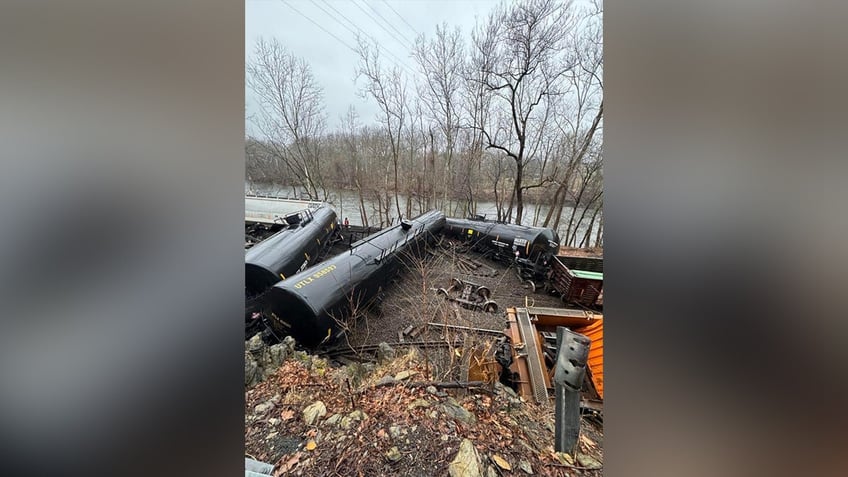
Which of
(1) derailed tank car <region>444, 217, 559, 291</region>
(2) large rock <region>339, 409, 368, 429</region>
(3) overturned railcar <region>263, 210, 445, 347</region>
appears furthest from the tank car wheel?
(2) large rock <region>339, 409, 368, 429</region>

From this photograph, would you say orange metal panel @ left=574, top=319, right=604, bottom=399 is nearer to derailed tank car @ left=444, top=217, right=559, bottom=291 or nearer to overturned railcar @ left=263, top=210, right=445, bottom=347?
derailed tank car @ left=444, top=217, right=559, bottom=291

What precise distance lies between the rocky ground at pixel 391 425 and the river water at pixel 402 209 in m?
2.09

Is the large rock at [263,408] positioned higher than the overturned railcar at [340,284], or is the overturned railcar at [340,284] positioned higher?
the overturned railcar at [340,284]

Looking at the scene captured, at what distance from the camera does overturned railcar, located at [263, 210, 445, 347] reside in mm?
2932

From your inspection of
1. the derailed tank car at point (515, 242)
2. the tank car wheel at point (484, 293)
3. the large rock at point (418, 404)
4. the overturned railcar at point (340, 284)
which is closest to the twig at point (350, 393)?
the large rock at point (418, 404)

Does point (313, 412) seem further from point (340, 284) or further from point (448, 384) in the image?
point (340, 284)

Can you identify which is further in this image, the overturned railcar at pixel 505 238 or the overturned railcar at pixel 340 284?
the overturned railcar at pixel 505 238

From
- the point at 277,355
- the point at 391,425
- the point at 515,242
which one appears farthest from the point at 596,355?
the point at 277,355

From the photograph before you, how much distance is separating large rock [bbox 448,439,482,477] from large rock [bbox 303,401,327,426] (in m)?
1.09

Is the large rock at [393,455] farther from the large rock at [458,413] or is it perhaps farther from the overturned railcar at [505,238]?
the overturned railcar at [505,238]

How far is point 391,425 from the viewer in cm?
209

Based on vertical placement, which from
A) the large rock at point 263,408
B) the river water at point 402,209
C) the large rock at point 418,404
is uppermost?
the river water at point 402,209

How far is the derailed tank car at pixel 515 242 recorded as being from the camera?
13.0 ft
